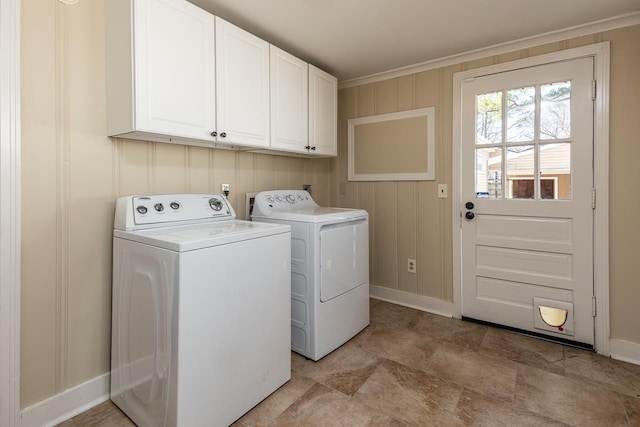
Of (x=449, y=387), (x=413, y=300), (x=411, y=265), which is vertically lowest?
(x=449, y=387)

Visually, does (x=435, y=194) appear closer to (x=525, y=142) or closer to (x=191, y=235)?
(x=525, y=142)

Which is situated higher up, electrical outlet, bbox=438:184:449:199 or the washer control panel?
electrical outlet, bbox=438:184:449:199

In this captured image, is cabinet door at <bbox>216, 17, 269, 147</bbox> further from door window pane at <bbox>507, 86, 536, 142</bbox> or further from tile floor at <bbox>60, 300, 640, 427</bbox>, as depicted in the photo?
door window pane at <bbox>507, 86, 536, 142</bbox>

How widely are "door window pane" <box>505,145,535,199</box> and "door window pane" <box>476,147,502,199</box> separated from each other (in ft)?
0.22

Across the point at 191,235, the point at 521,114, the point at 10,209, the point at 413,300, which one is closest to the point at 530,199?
the point at 521,114

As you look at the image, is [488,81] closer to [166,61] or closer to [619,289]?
[619,289]

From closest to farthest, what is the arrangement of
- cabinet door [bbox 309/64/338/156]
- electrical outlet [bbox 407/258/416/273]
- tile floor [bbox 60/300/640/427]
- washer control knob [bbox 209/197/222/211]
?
tile floor [bbox 60/300/640/427]
washer control knob [bbox 209/197/222/211]
cabinet door [bbox 309/64/338/156]
electrical outlet [bbox 407/258/416/273]

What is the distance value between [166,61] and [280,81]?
87cm

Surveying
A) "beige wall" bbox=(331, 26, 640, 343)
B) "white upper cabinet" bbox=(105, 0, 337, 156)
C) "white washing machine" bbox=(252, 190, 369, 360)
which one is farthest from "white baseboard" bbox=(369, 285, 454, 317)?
"white upper cabinet" bbox=(105, 0, 337, 156)

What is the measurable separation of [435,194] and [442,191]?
0.07m

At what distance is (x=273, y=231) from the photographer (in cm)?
174

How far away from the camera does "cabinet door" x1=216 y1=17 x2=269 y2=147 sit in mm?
1926

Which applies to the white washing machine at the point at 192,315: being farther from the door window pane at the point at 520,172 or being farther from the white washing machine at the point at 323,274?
the door window pane at the point at 520,172

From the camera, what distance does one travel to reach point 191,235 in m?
1.50
